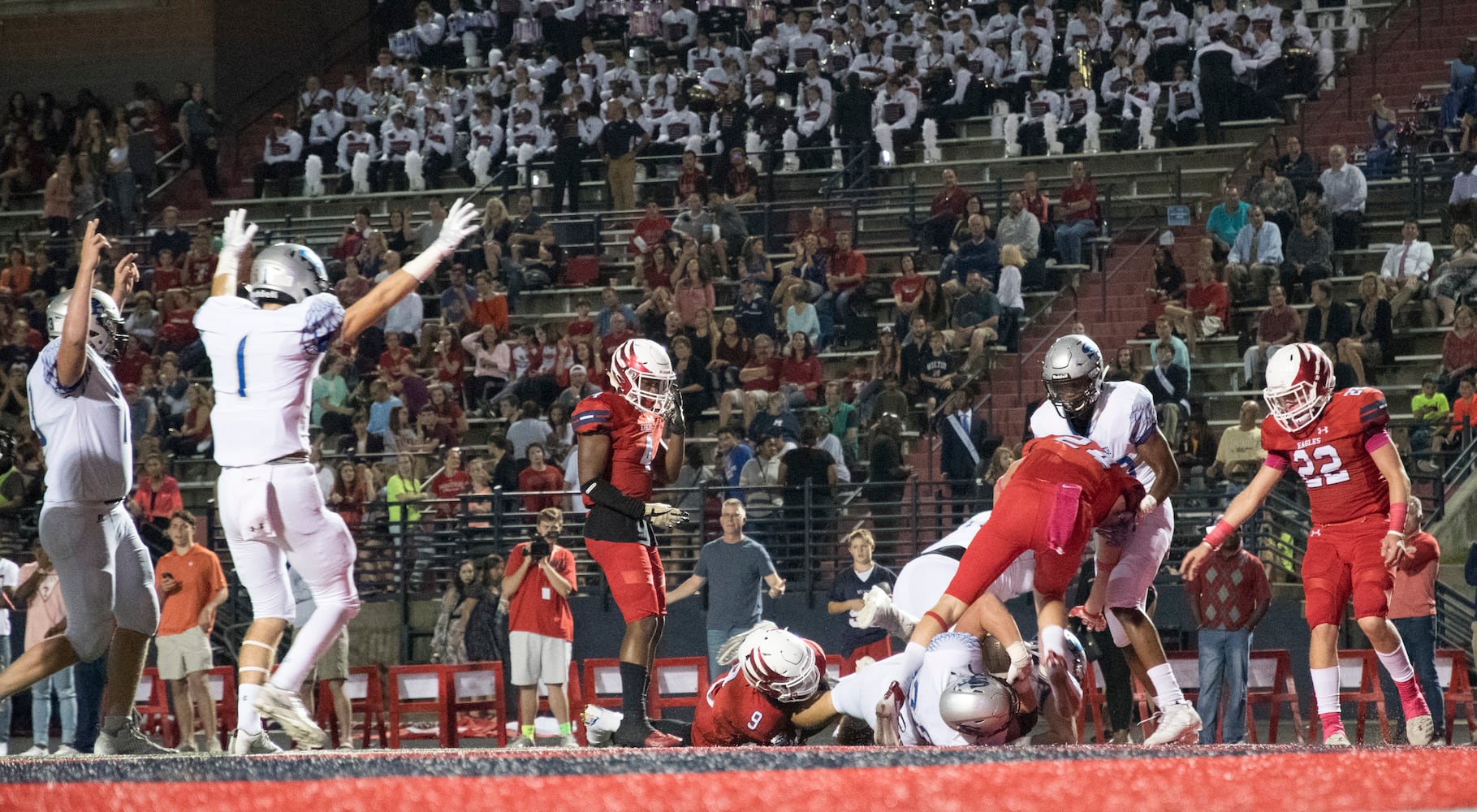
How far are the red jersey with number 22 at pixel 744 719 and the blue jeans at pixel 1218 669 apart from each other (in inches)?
174

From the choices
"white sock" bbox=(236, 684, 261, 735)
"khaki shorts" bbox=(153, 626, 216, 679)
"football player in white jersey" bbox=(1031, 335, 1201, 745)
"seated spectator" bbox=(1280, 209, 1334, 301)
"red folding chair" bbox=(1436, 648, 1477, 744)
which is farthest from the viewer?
"seated spectator" bbox=(1280, 209, 1334, 301)

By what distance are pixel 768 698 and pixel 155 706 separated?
7.96 meters

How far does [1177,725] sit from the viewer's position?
8.21m

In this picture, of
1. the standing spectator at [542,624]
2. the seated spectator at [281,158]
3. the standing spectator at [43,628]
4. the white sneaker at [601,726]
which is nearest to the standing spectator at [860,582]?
the standing spectator at [542,624]

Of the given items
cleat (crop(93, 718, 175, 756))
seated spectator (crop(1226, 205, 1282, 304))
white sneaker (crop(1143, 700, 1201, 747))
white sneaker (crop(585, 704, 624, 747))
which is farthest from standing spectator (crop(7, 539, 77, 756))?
seated spectator (crop(1226, 205, 1282, 304))

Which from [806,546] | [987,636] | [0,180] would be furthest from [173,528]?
[0,180]

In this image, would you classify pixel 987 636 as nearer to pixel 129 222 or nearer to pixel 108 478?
pixel 108 478

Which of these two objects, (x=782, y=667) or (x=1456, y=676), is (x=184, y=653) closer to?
(x=782, y=667)

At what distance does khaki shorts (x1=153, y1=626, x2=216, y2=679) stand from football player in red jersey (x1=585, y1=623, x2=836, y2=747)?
22.1 ft

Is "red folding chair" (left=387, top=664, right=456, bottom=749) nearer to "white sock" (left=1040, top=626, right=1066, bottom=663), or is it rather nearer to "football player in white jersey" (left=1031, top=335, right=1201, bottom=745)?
"football player in white jersey" (left=1031, top=335, right=1201, bottom=745)

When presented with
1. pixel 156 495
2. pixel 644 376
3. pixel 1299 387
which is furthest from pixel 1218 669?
pixel 156 495

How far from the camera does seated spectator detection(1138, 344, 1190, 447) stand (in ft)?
55.6

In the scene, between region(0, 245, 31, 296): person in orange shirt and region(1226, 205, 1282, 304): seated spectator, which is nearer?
region(1226, 205, 1282, 304): seated spectator

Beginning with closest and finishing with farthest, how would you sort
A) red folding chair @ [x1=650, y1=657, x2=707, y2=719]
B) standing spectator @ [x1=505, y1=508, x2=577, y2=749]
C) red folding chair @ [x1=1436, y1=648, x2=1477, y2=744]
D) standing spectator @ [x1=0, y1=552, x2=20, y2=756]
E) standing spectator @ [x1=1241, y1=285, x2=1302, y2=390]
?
red folding chair @ [x1=1436, y1=648, x2=1477, y2=744]
red folding chair @ [x1=650, y1=657, x2=707, y2=719]
standing spectator @ [x1=505, y1=508, x2=577, y2=749]
standing spectator @ [x1=0, y1=552, x2=20, y2=756]
standing spectator @ [x1=1241, y1=285, x2=1302, y2=390]
